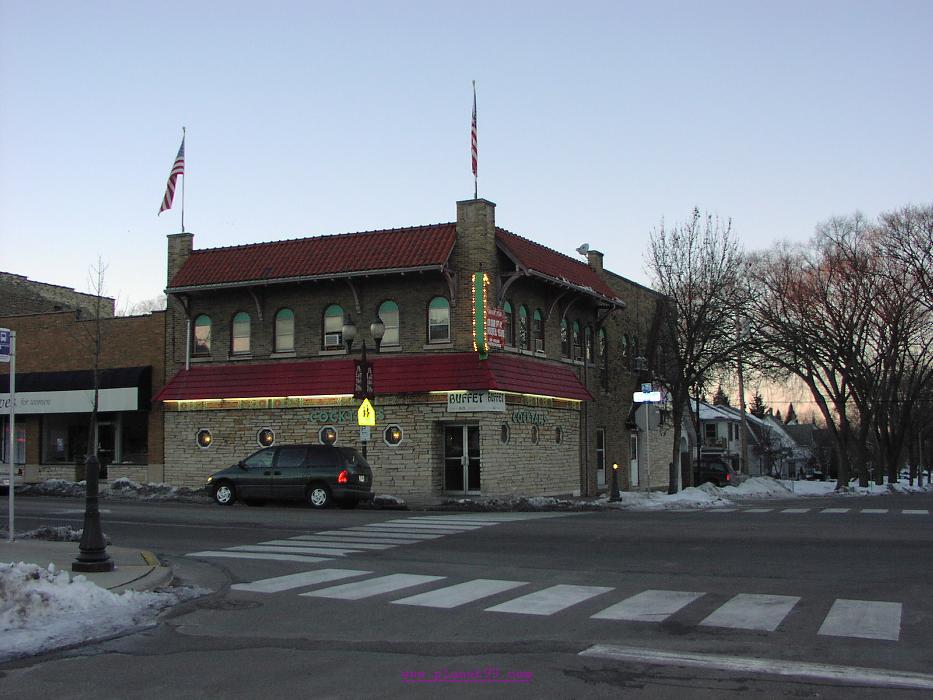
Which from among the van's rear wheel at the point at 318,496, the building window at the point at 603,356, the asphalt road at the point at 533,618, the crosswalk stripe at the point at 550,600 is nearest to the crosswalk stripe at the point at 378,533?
the asphalt road at the point at 533,618

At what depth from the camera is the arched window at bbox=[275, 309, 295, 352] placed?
30312 millimetres

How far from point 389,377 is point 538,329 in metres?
5.64

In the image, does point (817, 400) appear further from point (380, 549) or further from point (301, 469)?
point (380, 549)

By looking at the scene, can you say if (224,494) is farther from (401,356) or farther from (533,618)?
(533,618)

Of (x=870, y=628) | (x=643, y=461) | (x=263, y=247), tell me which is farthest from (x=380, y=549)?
(x=643, y=461)

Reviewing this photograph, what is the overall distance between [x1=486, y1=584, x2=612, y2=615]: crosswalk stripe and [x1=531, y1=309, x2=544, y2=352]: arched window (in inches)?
784

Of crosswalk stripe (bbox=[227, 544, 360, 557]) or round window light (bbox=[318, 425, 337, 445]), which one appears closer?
crosswalk stripe (bbox=[227, 544, 360, 557])

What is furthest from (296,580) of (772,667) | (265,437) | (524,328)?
(524,328)

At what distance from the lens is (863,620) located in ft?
28.8

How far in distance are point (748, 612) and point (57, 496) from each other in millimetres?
25882

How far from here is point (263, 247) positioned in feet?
102

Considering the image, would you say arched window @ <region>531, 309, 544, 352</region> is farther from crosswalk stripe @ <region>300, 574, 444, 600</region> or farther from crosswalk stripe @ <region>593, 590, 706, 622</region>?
crosswalk stripe @ <region>593, 590, 706, 622</region>

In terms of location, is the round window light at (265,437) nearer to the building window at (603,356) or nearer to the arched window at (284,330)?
the arched window at (284,330)

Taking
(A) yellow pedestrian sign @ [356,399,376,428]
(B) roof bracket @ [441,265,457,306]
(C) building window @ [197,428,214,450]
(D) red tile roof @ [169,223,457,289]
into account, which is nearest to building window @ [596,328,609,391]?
(B) roof bracket @ [441,265,457,306]
